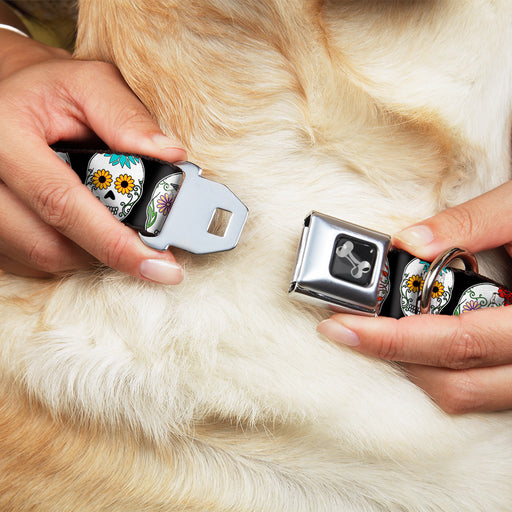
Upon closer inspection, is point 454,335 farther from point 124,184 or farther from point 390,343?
point 124,184

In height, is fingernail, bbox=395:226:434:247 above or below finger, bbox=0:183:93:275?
above

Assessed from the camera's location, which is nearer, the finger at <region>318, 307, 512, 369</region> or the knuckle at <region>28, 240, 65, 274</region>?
the finger at <region>318, 307, 512, 369</region>

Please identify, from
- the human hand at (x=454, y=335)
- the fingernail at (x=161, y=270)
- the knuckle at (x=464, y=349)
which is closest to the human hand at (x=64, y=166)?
the fingernail at (x=161, y=270)

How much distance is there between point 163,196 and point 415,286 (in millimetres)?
371

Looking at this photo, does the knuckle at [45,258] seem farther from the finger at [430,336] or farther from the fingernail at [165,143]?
the finger at [430,336]

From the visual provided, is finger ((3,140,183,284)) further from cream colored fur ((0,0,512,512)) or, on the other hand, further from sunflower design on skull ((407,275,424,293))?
sunflower design on skull ((407,275,424,293))

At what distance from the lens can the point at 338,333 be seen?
Answer: 648 mm

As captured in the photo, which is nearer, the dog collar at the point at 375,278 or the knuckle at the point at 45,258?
the dog collar at the point at 375,278

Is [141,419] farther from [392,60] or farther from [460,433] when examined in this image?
[392,60]

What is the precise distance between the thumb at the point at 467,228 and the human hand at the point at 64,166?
341 millimetres

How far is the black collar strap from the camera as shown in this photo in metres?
0.63

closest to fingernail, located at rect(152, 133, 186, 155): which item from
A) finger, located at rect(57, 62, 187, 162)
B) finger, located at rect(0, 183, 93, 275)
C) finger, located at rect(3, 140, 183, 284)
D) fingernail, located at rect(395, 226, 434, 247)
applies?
finger, located at rect(57, 62, 187, 162)

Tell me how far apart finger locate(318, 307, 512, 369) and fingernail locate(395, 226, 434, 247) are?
0.10 meters

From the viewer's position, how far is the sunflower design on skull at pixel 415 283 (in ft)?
2.18
